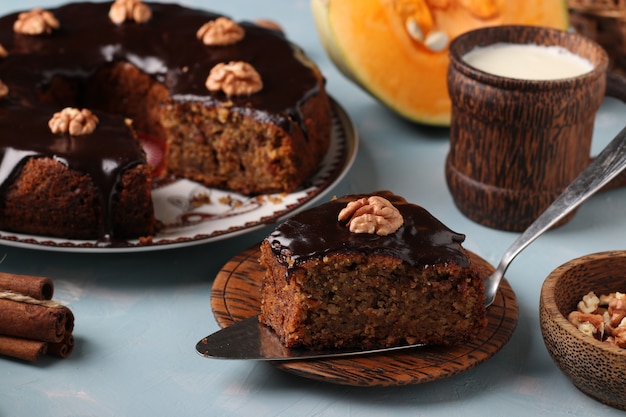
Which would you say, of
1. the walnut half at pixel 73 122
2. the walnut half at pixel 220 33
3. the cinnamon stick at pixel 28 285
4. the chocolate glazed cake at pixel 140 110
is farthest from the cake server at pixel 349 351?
the walnut half at pixel 220 33

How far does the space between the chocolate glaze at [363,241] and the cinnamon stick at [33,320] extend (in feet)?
1.67

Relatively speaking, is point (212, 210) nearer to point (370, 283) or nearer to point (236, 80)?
point (236, 80)

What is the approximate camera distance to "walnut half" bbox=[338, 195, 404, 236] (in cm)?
207

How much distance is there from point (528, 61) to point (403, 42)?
0.52 metres

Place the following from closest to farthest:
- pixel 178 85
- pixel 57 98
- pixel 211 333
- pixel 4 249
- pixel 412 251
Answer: pixel 412 251 → pixel 211 333 → pixel 4 249 → pixel 178 85 → pixel 57 98

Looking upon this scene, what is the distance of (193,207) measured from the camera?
2719 mm

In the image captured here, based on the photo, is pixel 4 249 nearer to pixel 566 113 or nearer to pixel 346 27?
pixel 346 27

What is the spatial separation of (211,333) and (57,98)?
126 cm

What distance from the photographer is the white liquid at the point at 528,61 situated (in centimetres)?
269

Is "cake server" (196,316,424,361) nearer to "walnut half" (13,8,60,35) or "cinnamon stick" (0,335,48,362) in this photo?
"cinnamon stick" (0,335,48,362)

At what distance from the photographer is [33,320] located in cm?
211

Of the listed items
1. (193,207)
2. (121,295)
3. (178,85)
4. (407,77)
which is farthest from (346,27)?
(121,295)

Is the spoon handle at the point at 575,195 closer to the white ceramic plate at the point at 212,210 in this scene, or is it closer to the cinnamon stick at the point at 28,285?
the white ceramic plate at the point at 212,210

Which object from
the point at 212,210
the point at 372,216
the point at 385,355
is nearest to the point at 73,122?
the point at 212,210
